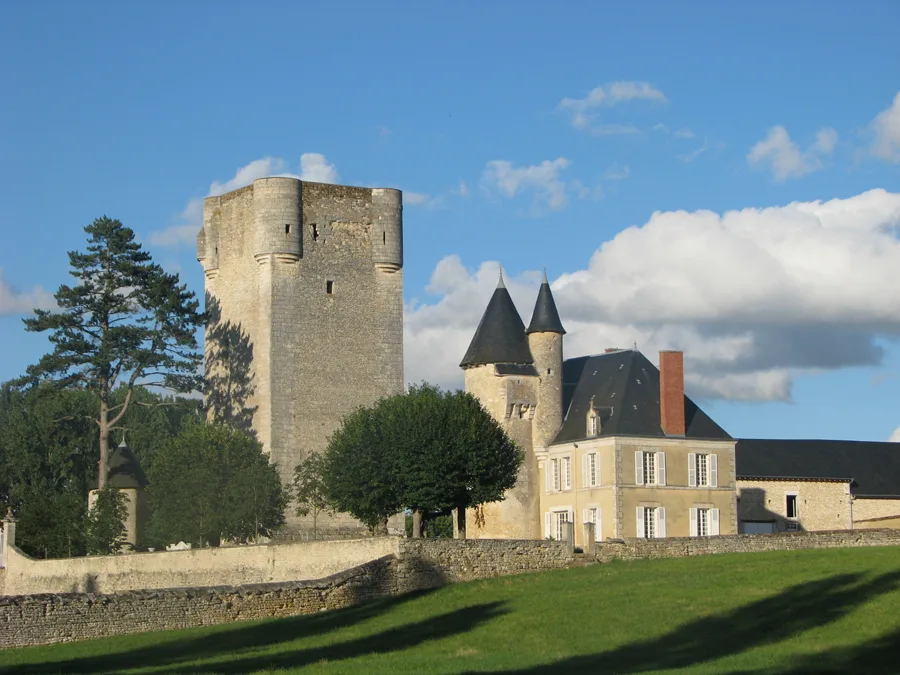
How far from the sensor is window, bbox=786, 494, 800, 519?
203 feet

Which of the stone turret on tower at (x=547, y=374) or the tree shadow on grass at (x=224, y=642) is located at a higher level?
the stone turret on tower at (x=547, y=374)

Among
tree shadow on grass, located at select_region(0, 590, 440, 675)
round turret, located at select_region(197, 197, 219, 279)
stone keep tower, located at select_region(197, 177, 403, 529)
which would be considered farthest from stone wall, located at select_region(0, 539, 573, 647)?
round turret, located at select_region(197, 197, 219, 279)

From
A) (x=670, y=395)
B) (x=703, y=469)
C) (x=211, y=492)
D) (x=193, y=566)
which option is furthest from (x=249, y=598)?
(x=703, y=469)

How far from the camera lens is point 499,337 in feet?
182

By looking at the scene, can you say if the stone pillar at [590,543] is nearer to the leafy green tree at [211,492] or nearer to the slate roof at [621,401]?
the slate roof at [621,401]

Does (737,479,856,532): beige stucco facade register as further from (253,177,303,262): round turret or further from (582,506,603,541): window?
(253,177,303,262): round turret

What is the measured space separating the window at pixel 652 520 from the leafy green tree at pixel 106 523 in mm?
17860

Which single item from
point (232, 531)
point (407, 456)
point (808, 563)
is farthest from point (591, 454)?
point (808, 563)

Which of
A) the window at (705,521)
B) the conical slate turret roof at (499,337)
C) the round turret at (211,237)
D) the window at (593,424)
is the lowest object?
the window at (705,521)

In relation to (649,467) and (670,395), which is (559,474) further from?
(670,395)

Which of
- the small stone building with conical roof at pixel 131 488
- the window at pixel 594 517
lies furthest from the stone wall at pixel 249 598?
the small stone building with conical roof at pixel 131 488

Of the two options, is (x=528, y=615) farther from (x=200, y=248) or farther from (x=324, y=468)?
(x=200, y=248)

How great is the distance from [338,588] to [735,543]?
11.6 meters

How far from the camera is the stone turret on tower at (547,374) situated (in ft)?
181
